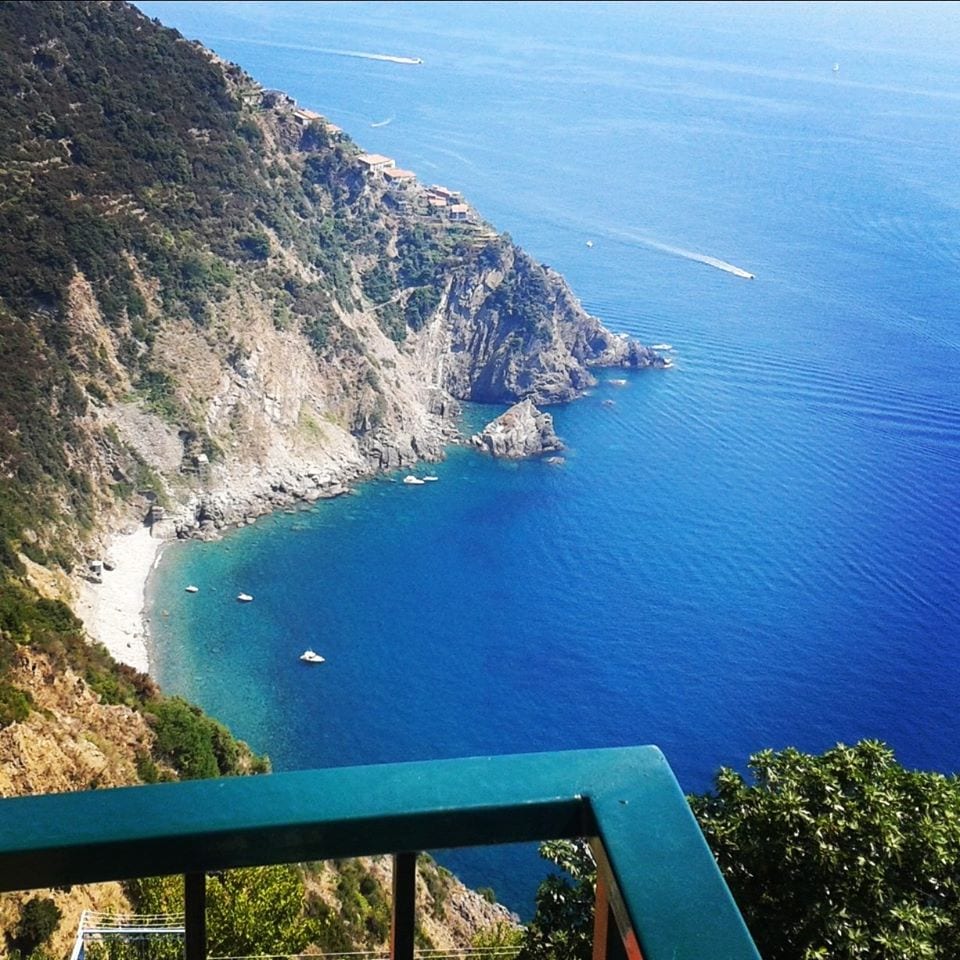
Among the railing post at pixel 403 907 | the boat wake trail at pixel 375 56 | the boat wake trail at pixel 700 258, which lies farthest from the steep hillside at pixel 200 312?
the boat wake trail at pixel 375 56

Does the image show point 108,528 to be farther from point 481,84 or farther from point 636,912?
point 481,84

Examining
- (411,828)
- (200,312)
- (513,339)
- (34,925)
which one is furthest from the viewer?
(513,339)

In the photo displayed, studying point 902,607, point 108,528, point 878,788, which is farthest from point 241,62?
point 878,788

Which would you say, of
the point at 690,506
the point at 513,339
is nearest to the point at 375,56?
the point at 513,339

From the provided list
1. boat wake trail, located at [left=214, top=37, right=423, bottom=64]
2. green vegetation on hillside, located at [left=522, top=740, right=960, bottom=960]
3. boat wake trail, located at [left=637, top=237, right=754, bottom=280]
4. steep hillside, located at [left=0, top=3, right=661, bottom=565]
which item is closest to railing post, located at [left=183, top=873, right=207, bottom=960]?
green vegetation on hillside, located at [left=522, top=740, right=960, bottom=960]

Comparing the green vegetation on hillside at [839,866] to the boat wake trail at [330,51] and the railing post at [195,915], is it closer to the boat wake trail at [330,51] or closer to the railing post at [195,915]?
the railing post at [195,915]

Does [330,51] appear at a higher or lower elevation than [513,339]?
higher

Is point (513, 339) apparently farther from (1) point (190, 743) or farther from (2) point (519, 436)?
(1) point (190, 743)

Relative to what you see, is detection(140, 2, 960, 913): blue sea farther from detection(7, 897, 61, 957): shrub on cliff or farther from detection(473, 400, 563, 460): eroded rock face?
detection(7, 897, 61, 957): shrub on cliff
